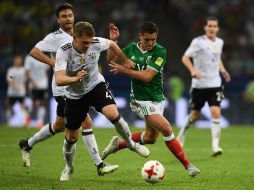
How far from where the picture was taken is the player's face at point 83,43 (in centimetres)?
859

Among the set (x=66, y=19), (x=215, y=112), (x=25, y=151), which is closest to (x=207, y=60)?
(x=215, y=112)

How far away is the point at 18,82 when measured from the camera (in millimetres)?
20734

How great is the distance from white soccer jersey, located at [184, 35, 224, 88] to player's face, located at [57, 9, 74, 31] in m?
3.85

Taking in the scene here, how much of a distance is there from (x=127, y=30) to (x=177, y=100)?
4332 mm

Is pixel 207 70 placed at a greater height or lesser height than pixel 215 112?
greater

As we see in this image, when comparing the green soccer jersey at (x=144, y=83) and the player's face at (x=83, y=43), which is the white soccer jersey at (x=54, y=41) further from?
the player's face at (x=83, y=43)

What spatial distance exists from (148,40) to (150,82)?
24.7 inches

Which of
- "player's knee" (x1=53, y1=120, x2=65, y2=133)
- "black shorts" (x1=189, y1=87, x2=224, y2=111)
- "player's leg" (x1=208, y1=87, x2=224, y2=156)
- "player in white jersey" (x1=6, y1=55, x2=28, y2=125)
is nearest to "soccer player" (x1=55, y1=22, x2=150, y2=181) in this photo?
"player's knee" (x1=53, y1=120, x2=65, y2=133)

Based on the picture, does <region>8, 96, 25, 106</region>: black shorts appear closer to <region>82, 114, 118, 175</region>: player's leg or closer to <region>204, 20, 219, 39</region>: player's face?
<region>204, 20, 219, 39</region>: player's face

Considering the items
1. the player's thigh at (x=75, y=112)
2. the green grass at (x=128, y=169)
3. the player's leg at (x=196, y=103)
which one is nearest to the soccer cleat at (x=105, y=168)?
the green grass at (x=128, y=169)

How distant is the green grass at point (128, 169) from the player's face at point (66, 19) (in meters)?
2.18

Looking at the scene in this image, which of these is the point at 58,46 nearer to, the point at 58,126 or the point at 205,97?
the point at 58,126

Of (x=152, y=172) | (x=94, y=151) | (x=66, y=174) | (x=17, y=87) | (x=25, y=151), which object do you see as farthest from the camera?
(x=17, y=87)

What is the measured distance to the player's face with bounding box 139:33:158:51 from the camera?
9362 mm
